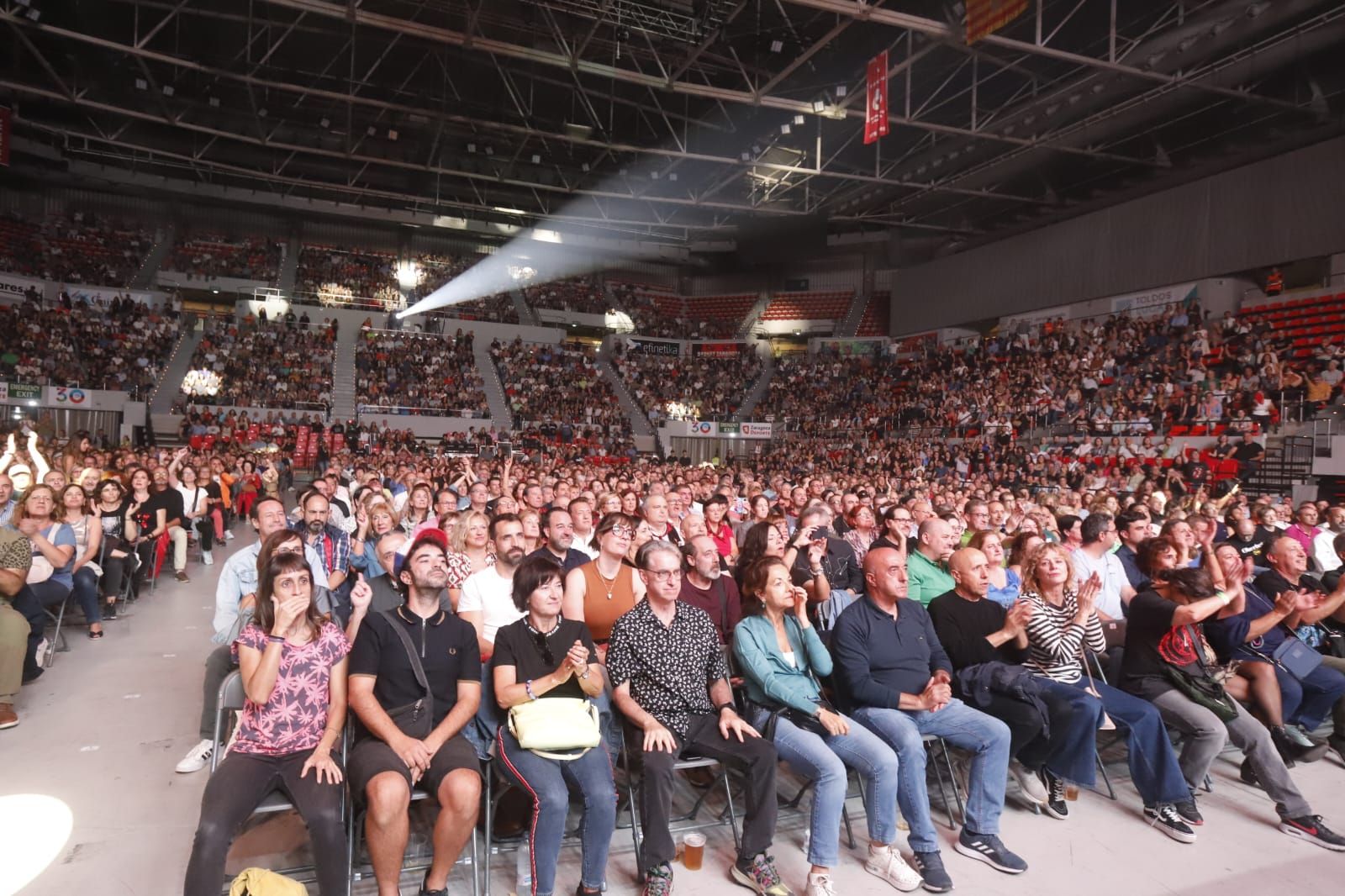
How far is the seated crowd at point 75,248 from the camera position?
77.6 ft

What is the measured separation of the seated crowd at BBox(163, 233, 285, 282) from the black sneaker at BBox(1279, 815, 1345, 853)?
3170 cm

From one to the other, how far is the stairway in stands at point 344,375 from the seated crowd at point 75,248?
7.05 m

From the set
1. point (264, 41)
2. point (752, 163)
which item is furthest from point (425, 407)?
point (752, 163)

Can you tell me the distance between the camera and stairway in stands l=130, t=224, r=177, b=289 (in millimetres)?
26016

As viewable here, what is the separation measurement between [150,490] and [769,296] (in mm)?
28834

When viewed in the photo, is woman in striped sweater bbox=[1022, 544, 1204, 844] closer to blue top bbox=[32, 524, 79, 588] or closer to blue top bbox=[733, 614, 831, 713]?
blue top bbox=[733, 614, 831, 713]

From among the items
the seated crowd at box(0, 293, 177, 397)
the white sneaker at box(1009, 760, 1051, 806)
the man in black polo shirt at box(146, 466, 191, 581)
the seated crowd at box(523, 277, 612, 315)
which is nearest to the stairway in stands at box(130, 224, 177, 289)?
the seated crowd at box(0, 293, 177, 397)

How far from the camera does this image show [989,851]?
10.6 feet

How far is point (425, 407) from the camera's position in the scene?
24.3 meters

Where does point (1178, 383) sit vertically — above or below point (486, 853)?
above

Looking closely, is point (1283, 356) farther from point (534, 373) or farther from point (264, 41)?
point (264, 41)

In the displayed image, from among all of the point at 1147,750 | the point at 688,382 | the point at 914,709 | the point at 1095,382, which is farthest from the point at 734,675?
the point at 688,382

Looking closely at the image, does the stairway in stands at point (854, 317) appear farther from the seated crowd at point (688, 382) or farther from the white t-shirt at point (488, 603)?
the white t-shirt at point (488, 603)

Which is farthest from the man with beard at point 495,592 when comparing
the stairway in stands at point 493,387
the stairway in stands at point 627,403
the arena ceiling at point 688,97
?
the stairway in stands at point 627,403
